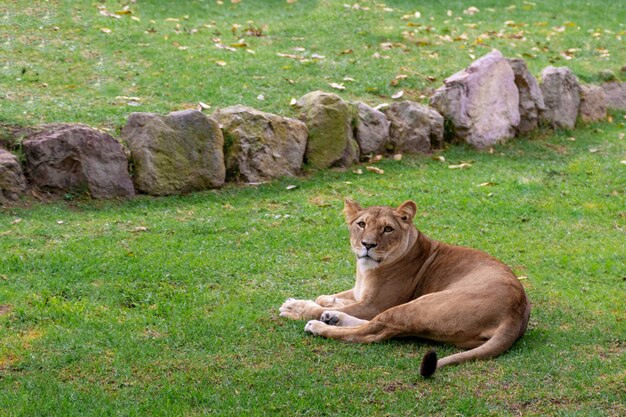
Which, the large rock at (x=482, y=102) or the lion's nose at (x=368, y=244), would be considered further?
the large rock at (x=482, y=102)

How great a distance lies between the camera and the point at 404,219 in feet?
28.0

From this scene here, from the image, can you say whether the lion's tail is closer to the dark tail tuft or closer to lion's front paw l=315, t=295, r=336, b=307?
the dark tail tuft

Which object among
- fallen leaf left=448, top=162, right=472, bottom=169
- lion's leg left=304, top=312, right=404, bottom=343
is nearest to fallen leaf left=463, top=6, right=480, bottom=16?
fallen leaf left=448, top=162, right=472, bottom=169

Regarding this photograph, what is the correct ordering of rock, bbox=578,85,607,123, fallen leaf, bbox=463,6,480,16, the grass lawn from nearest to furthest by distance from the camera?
the grass lawn
rock, bbox=578,85,607,123
fallen leaf, bbox=463,6,480,16

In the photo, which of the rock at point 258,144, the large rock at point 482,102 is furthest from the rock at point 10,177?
the large rock at point 482,102

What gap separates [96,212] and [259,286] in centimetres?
301

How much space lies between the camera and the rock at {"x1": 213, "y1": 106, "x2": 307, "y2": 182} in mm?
12773

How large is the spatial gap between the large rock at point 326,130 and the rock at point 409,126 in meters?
1.02

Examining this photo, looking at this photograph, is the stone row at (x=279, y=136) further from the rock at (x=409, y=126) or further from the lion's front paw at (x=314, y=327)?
the lion's front paw at (x=314, y=327)

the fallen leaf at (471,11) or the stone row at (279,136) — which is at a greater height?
the fallen leaf at (471,11)

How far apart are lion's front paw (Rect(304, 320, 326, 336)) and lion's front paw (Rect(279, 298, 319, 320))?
1.18 feet

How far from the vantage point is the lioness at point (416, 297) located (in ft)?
24.8

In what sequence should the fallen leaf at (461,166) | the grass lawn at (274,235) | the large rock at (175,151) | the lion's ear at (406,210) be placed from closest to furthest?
the grass lawn at (274,235) → the lion's ear at (406,210) → the large rock at (175,151) → the fallen leaf at (461,166)

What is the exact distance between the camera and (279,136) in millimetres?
13047
